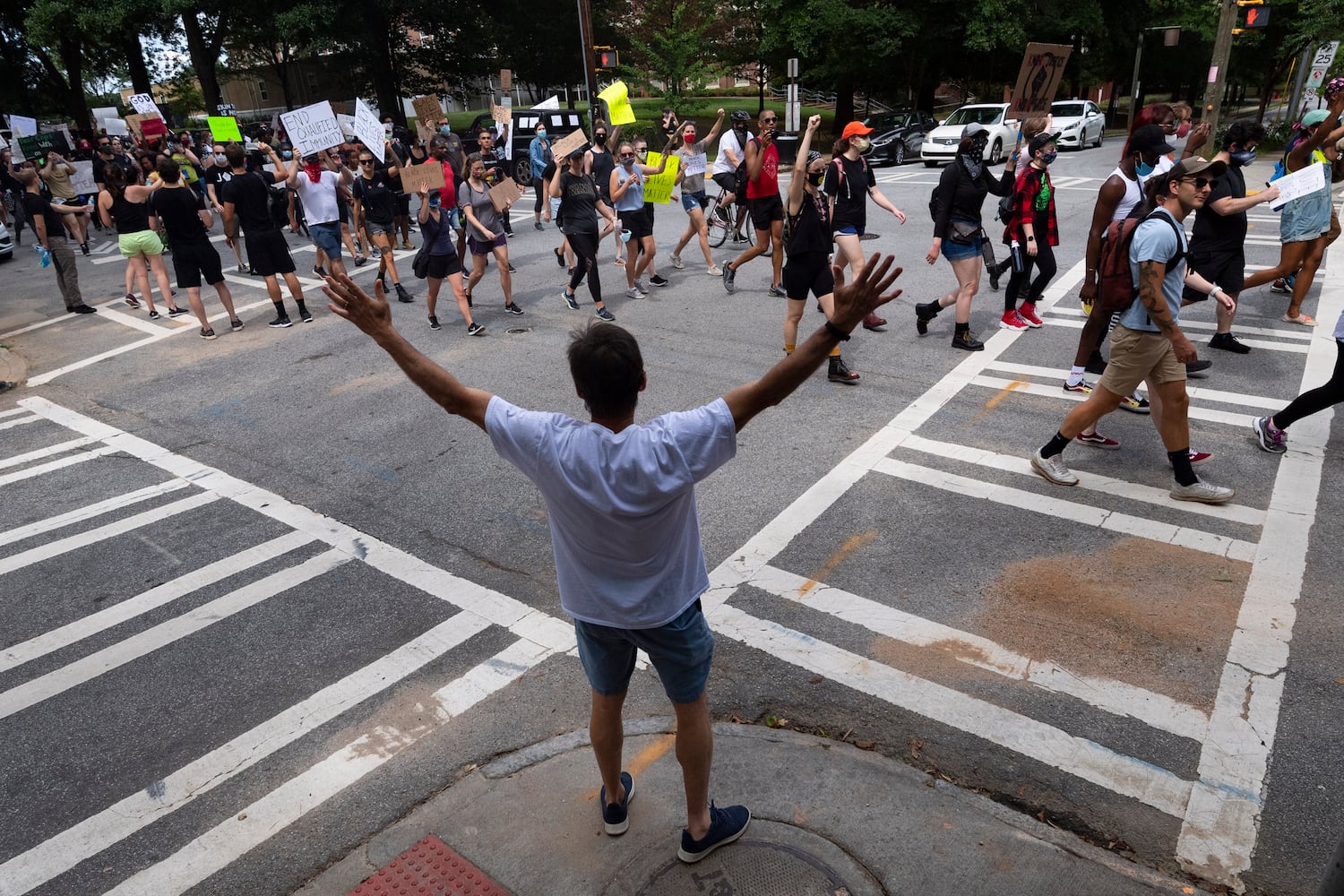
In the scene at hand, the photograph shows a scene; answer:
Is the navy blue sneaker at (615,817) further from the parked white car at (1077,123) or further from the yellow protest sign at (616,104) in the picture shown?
the parked white car at (1077,123)

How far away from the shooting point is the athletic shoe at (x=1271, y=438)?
6.05 m

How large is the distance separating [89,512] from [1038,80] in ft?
34.1

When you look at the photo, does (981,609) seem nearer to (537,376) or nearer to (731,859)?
(731,859)

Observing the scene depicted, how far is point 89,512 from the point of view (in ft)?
20.7

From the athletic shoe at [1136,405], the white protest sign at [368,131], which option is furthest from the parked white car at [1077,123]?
the athletic shoe at [1136,405]

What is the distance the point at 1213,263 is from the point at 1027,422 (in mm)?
2428

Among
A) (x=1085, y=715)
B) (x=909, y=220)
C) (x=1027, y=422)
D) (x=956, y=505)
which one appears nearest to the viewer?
(x=1085, y=715)

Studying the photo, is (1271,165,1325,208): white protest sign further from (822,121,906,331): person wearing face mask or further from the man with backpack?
(822,121,906,331): person wearing face mask

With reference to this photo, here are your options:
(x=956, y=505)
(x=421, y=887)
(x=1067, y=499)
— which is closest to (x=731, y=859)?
(x=421, y=887)

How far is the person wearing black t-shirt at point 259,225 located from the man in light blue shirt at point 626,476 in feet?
27.2

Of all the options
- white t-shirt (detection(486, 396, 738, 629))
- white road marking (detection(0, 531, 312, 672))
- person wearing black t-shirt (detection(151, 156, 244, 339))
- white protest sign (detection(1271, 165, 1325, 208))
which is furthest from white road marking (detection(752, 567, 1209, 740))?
person wearing black t-shirt (detection(151, 156, 244, 339))

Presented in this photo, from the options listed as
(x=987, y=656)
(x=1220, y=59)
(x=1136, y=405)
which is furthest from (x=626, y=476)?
(x=1220, y=59)

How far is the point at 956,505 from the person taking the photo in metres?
5.63

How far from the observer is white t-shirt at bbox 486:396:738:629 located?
7.97 ft
